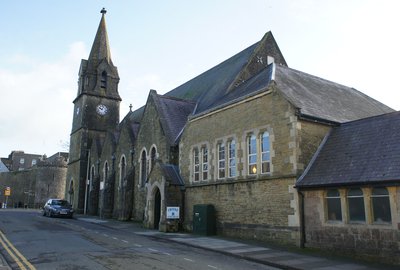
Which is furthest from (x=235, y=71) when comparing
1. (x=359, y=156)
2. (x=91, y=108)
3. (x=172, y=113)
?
(x=91, y=108)

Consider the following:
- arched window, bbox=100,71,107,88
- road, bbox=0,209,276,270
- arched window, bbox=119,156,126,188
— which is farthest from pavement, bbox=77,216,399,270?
arched window, bbox=100,71,107,88

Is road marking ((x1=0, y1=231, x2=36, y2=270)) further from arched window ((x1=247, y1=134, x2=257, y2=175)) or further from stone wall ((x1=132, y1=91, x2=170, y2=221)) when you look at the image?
stone wall ((x1=132, y1=91, x2=170, y2=221))

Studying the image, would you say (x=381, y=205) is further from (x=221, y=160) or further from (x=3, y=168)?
(x=3, y=168)

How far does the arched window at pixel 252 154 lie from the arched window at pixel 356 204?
16.6ft

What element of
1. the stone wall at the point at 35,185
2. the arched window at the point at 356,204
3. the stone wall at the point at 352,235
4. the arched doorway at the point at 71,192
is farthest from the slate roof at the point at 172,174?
the stone wall at the point at 35,185

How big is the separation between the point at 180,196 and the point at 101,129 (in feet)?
91.2

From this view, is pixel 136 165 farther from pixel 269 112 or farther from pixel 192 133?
pixel 269 112

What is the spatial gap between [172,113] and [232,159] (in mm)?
8880

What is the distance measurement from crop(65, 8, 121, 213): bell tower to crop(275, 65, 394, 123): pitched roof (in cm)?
3038

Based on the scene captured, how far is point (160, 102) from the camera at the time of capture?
2698 cm

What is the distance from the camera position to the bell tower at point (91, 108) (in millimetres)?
45844

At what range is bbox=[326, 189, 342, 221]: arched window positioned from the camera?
13492 millimetres

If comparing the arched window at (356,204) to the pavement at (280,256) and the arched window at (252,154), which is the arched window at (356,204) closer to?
the pavement at (280,256)

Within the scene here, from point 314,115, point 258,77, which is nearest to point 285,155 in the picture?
point 314,115
